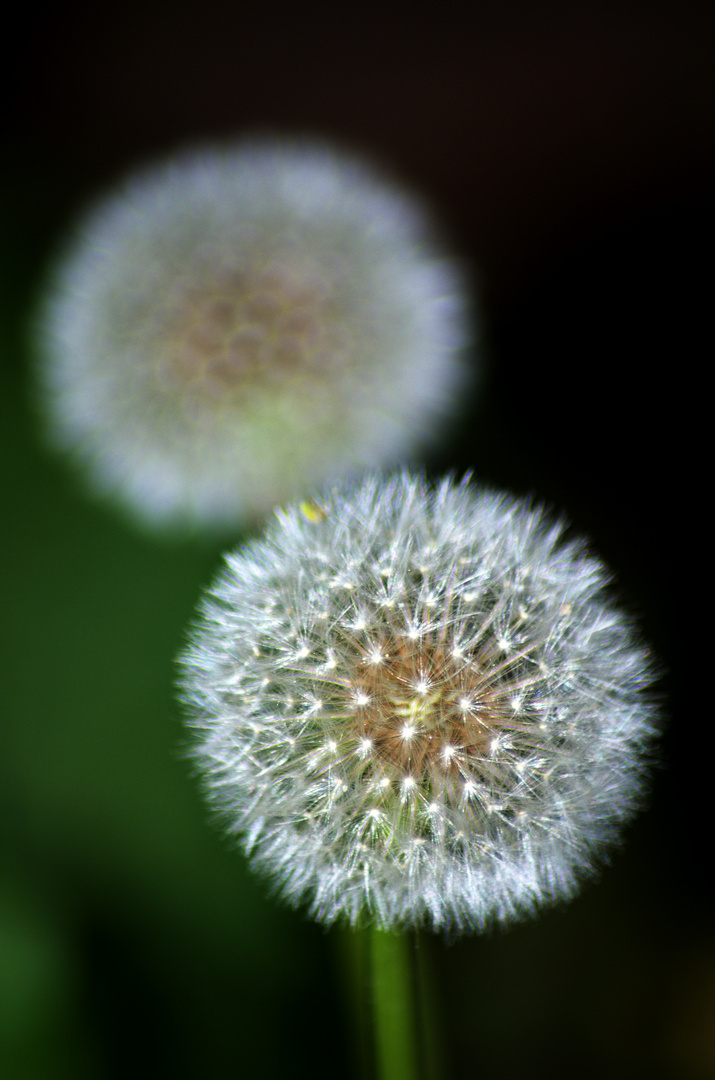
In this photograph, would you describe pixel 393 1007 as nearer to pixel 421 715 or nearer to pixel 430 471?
pixel 421 715

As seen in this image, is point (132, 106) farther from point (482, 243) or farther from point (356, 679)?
point (356, 679)

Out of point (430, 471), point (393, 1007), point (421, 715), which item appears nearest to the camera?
point (421, 715)

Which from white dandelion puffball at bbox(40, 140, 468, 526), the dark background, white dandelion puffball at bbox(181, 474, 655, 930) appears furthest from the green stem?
white dandelion puffball at bbox(40, 140, 468, 526)

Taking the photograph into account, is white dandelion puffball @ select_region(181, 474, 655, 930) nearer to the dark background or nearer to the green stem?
the green stem

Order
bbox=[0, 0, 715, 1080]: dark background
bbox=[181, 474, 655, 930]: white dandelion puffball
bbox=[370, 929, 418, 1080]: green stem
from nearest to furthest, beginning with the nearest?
bbox=[181, 474, 655, 930]: white dandelion puffball
bbox=[370, 929, 418, 1080]: green stem
bbox=[0, 0, 715, 1080]: dark background

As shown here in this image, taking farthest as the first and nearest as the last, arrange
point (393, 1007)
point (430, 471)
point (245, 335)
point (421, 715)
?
point (430, 471) → point (245, 335) → point (393, 1007) → point (421, 715)

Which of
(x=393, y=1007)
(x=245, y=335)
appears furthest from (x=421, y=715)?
(x=245, y=335)
